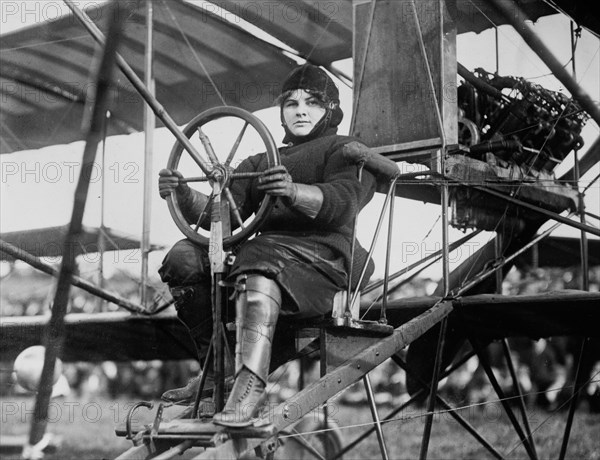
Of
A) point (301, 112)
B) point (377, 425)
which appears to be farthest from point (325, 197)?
point (377, 425)

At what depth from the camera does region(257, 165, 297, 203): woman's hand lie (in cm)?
309

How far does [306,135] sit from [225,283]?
94 centimetres

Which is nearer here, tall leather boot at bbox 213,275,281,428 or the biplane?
tall leather boot at bbox 213,275,281,428

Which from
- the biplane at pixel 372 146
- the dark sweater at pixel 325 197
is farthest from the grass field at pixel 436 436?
the dark sweater at pixel 325 197

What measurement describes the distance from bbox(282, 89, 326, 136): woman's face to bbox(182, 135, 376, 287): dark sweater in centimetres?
8

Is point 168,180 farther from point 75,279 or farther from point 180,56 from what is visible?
point 180,56

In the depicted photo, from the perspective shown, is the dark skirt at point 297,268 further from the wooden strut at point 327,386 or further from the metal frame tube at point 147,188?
the metal frame tube at point 147,188

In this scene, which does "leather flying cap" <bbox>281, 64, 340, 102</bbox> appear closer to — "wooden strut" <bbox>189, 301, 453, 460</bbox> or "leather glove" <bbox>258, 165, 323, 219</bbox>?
"leather glove" <bbox>258, 165, 323, 219</bbox>

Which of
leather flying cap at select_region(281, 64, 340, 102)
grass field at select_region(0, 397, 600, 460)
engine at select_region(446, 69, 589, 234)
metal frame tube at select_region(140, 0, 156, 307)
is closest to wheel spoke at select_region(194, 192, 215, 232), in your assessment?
leather flying cap at select_region(281, 64, 340, 102)

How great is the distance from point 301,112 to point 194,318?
41.6 inches

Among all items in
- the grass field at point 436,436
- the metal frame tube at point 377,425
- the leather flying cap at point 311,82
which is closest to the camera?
the leather flying cap at point 311,82

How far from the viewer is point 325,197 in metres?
3.37

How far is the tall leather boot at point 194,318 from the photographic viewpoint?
136 inches

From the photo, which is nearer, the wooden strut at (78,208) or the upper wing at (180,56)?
the wooden strut at (78,208)
